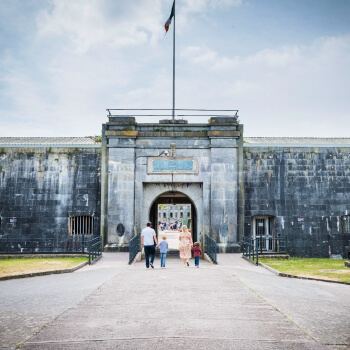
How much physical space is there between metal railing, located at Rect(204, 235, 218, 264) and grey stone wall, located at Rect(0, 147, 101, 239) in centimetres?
482

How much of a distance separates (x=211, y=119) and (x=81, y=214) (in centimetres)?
701

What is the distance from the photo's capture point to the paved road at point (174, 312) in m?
5.26

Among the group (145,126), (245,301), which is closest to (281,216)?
(145,126)

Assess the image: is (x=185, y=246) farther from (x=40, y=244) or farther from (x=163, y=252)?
(x=40, y=244)

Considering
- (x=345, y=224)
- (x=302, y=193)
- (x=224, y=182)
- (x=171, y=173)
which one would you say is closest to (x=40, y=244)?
(x=171, y=173)

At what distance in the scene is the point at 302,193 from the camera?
62.4 feet

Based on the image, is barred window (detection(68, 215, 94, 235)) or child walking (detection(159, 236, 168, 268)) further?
barred window (detection(68, 215, 94, 235))

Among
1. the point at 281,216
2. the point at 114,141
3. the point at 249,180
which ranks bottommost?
the point at 281,216

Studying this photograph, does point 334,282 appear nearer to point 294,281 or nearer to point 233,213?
point 294,281

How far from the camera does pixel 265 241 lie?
18953mm

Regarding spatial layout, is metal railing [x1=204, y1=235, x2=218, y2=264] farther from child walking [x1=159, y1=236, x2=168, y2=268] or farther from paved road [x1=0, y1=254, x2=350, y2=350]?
paved road [x1=0, y1=254, x2=350, y2=350]

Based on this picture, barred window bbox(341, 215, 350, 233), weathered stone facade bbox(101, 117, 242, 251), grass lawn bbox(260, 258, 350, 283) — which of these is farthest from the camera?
barred window bbox(341, 215, 350, 233)

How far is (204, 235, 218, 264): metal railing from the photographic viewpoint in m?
15.0

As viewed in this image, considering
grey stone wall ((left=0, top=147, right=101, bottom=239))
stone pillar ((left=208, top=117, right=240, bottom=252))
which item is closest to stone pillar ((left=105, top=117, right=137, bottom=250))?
grey stone wall ((left=0, top=147, right=101, bottom=239))
